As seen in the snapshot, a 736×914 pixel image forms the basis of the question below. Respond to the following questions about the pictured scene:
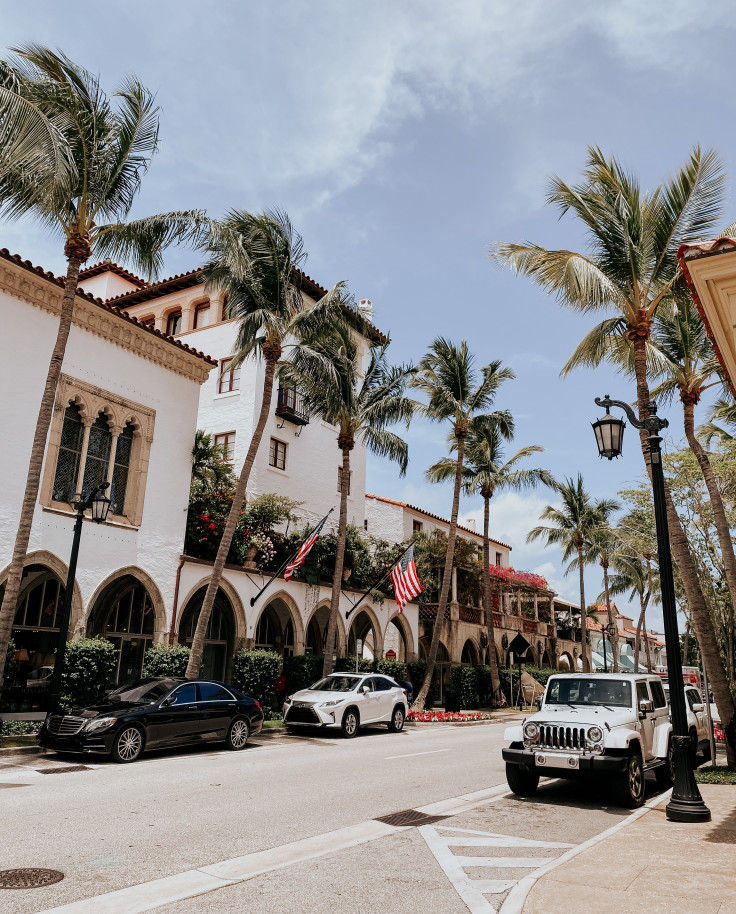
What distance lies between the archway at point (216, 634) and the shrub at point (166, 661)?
403 cm

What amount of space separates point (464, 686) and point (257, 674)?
47.1 feet

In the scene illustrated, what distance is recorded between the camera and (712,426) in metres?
23.2

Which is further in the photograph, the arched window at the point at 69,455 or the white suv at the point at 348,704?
the arched window at the point at 69,455

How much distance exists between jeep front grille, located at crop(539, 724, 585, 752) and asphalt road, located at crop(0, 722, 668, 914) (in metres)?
0.79

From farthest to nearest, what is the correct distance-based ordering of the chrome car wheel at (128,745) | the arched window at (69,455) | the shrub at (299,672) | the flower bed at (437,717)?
the flower bed at (437,717) → the shrub at (299,672) → the arched window at (69,455) → the chrome car wheel at (128,745)

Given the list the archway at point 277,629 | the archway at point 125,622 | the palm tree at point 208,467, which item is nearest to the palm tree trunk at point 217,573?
the archway at point 125,622

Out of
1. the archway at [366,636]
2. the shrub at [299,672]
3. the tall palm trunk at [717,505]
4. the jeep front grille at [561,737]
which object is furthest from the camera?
the archway at [366,636]

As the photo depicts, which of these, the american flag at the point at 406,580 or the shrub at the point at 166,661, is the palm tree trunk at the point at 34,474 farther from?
the american flag at the point at 406,580

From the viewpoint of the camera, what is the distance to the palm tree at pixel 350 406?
81.4ft

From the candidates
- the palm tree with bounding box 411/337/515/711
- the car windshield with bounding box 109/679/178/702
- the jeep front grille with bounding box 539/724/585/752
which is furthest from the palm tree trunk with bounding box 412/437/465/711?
the jeep front grille with bounding box 539/724/585/752

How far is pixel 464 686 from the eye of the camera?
33.4 meters

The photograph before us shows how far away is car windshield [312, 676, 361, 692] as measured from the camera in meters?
19.9

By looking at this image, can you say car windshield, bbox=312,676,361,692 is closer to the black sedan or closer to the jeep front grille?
the black sedan

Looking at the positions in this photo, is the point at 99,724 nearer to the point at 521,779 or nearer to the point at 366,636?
the point at 521,779
